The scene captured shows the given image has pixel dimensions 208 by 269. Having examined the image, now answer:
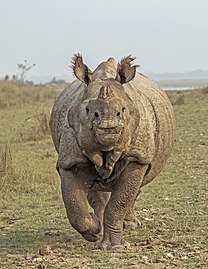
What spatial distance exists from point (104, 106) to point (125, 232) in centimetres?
235

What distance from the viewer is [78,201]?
6.44 meters

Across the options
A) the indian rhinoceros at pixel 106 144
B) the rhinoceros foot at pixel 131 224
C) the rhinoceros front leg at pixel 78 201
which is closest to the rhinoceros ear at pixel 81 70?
the indian rhinoceros at pixel 106 144

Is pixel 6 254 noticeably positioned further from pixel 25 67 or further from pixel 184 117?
pixel 25 67

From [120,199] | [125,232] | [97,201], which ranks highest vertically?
Answer: [120,199]

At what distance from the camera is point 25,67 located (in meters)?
58.6

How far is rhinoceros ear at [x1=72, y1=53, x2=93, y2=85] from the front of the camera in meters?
6.44

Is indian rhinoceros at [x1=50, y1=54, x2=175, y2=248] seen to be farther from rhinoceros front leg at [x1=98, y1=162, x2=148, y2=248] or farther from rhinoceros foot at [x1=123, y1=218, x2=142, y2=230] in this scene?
rhinoceros foot at [x1=123, y1=218, x2=142, y2=230]

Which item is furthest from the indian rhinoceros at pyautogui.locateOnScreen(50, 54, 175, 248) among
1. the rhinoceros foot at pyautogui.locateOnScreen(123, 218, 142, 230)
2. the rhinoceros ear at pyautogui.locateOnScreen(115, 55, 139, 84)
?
the rhinoceros foot at pyautogui.locateOnScreen(123, 218, 142, 230)

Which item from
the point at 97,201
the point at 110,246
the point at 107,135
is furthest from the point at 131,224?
the point at 107,135

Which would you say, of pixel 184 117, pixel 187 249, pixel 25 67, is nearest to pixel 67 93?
pixel 187 249

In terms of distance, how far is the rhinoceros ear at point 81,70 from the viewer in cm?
644

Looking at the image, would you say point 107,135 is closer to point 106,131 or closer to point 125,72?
point 106,131

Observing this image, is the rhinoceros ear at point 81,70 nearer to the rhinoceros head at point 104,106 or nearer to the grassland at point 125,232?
the rhinoceros head at point 104,106

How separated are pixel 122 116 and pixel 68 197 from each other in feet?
3.23
